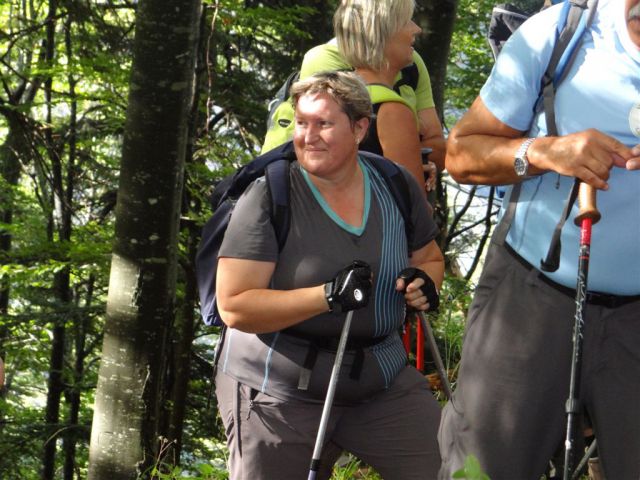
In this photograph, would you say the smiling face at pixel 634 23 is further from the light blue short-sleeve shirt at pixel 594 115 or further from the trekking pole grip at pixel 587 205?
the trekking pole grip at pixel 587 205

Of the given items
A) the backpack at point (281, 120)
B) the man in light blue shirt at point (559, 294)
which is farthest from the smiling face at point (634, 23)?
the backpack at point (281, 120)

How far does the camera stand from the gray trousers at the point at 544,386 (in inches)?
109

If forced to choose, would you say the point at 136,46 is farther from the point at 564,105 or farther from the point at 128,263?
the point at 564,105

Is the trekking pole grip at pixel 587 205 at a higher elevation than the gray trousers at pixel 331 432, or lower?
higher

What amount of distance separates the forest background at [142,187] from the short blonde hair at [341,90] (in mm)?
1686

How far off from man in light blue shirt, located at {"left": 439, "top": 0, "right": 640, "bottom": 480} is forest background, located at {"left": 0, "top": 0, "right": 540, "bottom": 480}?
1.85 meters

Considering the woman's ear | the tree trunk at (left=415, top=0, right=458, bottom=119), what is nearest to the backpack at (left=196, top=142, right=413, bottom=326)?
the woman's ear

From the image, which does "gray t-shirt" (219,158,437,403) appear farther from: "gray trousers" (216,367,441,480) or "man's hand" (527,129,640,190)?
"man's hand" (527,129,640,190)

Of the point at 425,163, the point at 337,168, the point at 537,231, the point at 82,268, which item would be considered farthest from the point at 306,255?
the point at 82,268

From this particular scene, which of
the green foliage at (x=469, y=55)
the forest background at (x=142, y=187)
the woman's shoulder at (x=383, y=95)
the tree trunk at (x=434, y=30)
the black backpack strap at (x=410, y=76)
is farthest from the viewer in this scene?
the green foliage at (x=469, y=55)

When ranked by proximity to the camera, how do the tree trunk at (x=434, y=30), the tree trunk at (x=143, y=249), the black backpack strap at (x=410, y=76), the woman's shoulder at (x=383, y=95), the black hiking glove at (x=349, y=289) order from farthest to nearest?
the tree trunk at (x=434, y=30) < the tree trunk at (x=143, y=249) < the black backpack strap at (x=410, y=76) < the woman's shoulder at (x=383, y=95) < the black hiking glove at (x=349, y=289)

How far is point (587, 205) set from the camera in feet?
8.68

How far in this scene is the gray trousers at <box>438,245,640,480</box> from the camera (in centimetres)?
278

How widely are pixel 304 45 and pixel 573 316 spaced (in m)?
10.5
